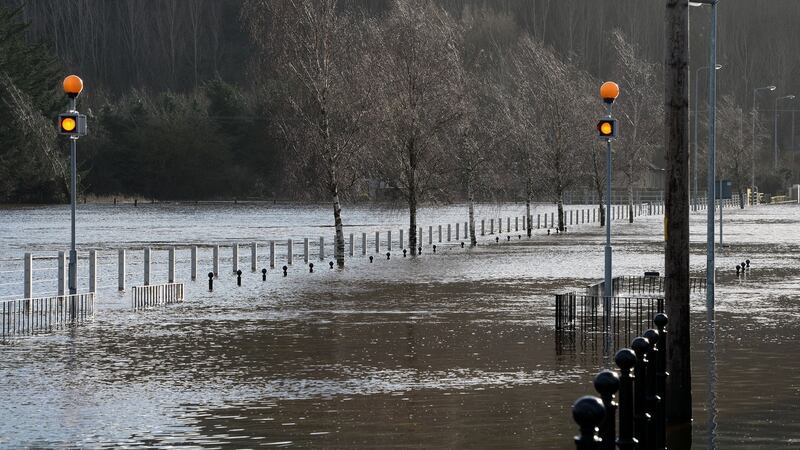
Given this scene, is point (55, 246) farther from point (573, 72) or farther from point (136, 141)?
point (136, 141)

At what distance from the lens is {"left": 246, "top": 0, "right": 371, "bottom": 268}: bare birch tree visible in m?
44.5

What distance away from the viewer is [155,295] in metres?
28.6

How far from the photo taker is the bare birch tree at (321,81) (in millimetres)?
44531

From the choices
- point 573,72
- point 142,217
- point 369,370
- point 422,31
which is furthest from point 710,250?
point 142,217

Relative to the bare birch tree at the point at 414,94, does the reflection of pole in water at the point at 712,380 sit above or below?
below

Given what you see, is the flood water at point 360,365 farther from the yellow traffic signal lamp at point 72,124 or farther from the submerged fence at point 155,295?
the yellow traffic signal lamp at point 72,124

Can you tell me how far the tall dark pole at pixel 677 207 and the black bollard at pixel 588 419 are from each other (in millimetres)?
6417

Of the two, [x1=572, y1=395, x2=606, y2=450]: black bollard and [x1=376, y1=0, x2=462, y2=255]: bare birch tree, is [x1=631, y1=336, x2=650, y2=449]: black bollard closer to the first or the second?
[x1=572, y1=395, x2=606, y2=450]: black bollard

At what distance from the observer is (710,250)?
24.8 m

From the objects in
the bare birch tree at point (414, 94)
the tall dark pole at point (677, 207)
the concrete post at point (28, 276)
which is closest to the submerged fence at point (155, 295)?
the concrete post at point (28, 276)

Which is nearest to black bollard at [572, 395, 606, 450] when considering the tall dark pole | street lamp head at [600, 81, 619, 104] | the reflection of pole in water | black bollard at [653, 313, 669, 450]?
black bollard at [653, 313, 669, 450]

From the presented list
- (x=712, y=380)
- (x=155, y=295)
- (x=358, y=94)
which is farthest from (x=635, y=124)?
(x=712, y=380)

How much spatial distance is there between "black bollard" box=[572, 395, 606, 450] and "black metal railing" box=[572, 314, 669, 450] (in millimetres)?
940

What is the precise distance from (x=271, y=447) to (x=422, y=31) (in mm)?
39041
